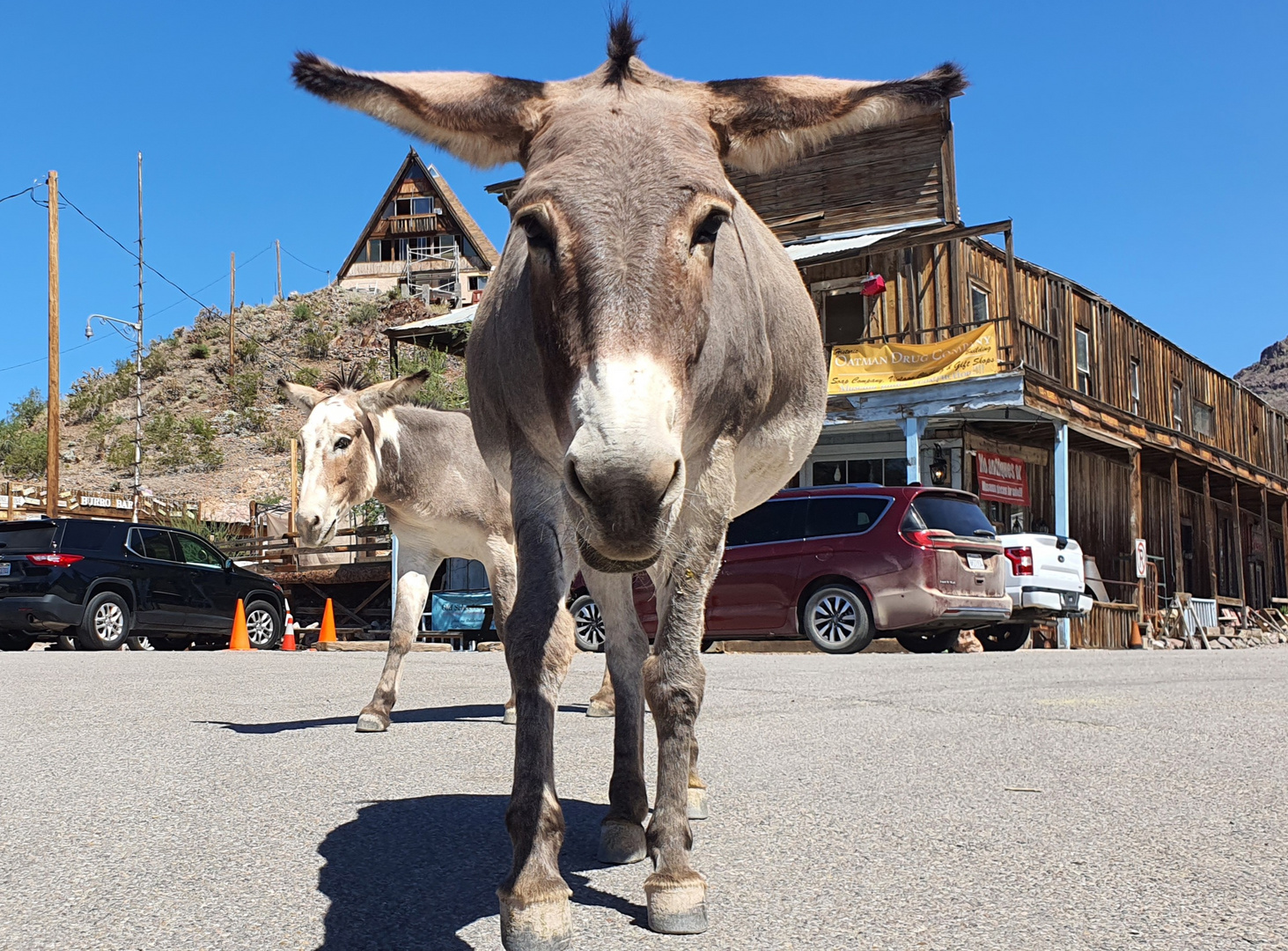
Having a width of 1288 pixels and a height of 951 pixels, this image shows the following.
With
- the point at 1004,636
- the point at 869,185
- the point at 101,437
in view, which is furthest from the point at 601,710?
the point at 101,437

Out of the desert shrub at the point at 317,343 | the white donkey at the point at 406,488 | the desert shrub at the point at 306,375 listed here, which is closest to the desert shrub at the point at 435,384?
the white donkey at the point at 406,488

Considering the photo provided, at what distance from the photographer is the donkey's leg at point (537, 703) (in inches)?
100.0

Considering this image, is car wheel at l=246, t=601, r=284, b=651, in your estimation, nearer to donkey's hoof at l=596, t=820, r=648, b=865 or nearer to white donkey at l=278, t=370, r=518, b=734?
white donkey at l=278, t=370, r=518, b=734

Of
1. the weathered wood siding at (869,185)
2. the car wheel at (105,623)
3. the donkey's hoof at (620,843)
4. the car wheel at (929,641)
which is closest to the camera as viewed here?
the donkey's hoof at (620,843)

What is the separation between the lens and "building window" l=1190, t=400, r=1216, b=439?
35.0 m

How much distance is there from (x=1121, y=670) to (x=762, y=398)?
8.35 m

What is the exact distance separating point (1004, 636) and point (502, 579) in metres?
12.3

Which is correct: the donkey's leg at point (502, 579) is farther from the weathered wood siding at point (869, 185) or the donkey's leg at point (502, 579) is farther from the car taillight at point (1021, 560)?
the weathered wood siding at point (869, 185)

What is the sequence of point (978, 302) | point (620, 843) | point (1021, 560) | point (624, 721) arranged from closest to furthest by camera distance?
point (620, 843)
point (624, 721)
point (1021, 560)
point (978, 302)

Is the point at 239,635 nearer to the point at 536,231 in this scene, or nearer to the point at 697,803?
the point at 697,803

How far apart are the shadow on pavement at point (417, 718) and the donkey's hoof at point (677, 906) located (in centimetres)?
426

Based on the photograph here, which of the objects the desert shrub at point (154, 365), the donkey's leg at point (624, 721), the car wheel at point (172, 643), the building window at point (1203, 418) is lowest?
the car wheel at point (172, 643)

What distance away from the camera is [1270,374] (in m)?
124

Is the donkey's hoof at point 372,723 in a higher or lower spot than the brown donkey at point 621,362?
lower
